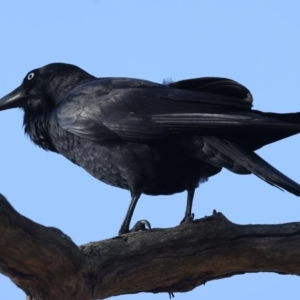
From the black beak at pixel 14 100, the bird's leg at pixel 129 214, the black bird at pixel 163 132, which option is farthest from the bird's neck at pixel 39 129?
the bird's leg at pixel 129 214

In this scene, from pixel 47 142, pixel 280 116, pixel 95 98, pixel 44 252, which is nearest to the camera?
pixel 44 252

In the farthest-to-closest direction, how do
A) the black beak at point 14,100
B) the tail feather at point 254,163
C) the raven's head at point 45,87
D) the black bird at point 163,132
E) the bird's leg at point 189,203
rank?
1. the black beak at point 14,100
2. the raven's head at point 45,87
3. the bird's leg at point 189,203
4. the black bird at point 163,132
5. the tail feather at point 254,163

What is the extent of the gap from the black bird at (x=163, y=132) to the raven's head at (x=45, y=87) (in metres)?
0.34

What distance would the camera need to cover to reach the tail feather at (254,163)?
5.52m

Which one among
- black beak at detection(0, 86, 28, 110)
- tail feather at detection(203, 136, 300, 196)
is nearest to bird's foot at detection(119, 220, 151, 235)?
tail feather at detection(203, 136, 300, 196)

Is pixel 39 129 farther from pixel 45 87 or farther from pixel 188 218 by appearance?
pixel 188 218

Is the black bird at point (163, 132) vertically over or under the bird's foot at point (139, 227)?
over

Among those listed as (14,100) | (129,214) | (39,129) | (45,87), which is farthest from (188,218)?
(14,100)

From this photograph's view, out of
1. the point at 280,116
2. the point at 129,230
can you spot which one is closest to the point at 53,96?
the point at 129,230

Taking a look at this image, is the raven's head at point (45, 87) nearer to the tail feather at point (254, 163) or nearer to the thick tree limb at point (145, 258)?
the tail feather at point (254, 163)

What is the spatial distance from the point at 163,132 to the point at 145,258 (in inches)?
41.7

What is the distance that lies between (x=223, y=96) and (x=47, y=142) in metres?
1.57

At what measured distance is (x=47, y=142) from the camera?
6805 mm

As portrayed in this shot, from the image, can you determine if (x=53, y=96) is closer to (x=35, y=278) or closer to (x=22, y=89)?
(x=22, y=89)
